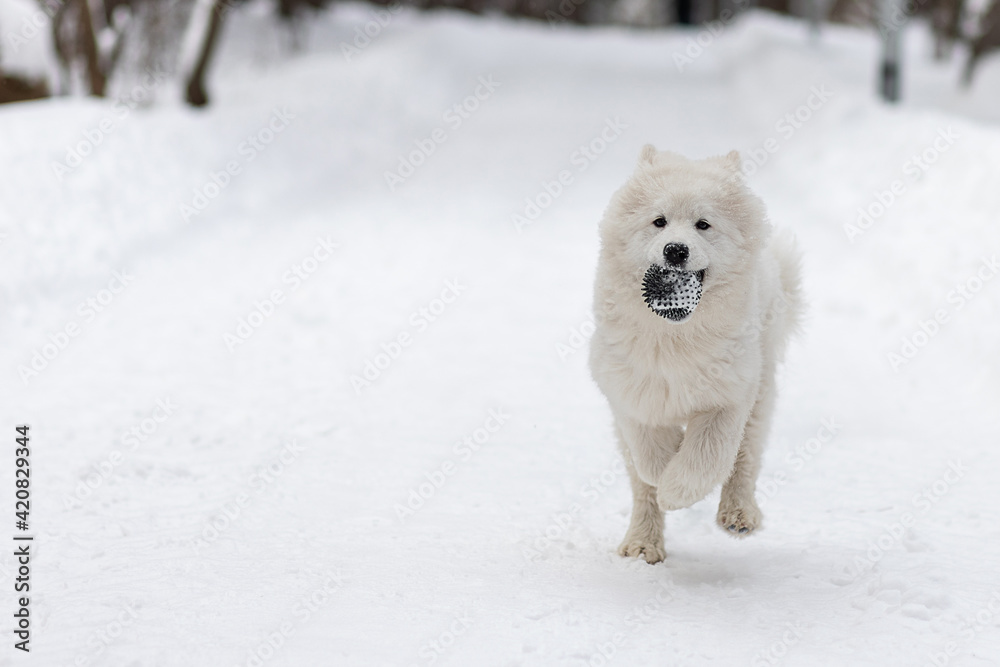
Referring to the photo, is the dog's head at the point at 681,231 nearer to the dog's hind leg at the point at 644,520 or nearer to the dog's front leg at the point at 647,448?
the dog's front leg at the point at 647,448

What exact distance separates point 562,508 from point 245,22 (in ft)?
77.9

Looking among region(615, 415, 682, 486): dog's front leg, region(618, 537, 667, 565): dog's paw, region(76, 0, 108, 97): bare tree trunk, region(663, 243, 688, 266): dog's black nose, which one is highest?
region(663, 243, 688, 266): dog's black nose

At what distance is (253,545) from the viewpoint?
4281 millimetres

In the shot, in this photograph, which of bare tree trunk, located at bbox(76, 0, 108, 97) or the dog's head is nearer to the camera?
the dog's head

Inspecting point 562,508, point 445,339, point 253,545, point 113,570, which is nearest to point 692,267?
point 562,508

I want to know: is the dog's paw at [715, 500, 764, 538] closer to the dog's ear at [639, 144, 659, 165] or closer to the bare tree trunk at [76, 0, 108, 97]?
the dog's ear at [639, 144, 659, 165]

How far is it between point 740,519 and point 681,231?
124cm

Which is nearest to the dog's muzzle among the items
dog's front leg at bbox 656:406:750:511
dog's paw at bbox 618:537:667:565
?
dog's front leg at bbox 656:406:750:511

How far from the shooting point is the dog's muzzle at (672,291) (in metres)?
3.62

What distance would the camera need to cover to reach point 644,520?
430 cm

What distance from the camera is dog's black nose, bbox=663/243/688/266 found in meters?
3.55

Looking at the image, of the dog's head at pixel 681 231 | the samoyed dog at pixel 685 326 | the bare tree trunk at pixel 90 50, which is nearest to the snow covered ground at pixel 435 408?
the samoyed dog at pixel 685 326

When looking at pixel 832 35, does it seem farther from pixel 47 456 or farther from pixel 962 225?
pixel 47 456

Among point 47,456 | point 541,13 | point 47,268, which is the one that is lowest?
point 541,13
